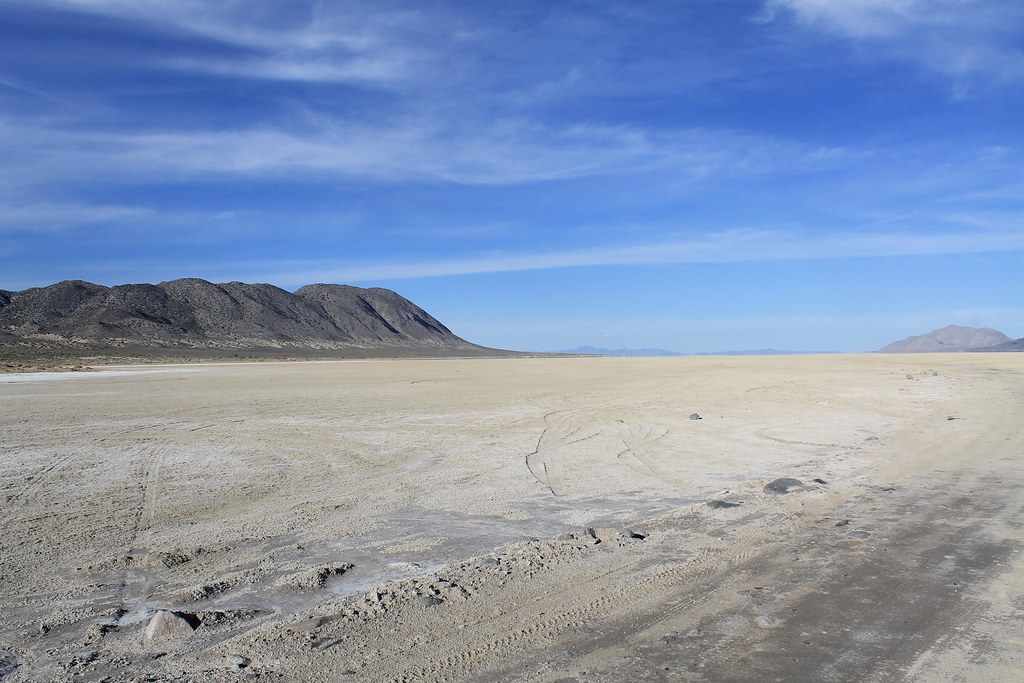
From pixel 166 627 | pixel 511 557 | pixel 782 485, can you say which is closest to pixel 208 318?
pixel 782 485

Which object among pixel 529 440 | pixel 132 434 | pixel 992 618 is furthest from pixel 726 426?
pixel 132 434

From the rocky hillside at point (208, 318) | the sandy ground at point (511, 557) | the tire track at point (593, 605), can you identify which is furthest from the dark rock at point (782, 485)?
the rocky hillside at point (208, 318)

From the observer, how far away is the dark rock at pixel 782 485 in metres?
7.91

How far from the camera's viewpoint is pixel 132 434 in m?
12.5

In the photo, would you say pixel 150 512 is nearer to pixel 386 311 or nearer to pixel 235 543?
pixel 235 543

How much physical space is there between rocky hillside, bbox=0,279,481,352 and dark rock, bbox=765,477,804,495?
84716 mm

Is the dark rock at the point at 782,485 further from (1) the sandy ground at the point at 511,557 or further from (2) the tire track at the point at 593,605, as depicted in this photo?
(2) the tire track at the point at 593,605

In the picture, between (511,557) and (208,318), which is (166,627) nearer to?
(511,557)

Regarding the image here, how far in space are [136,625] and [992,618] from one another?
508cm

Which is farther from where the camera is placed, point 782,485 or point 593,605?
point 782,485

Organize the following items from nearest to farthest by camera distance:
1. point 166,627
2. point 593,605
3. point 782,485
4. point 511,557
→ point 166,627, point 593,605, point 511,557, point 782,485

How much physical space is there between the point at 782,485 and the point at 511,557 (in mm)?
3910

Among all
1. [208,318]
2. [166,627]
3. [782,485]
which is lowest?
[166,627]

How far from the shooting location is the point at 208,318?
Result: 386ft
